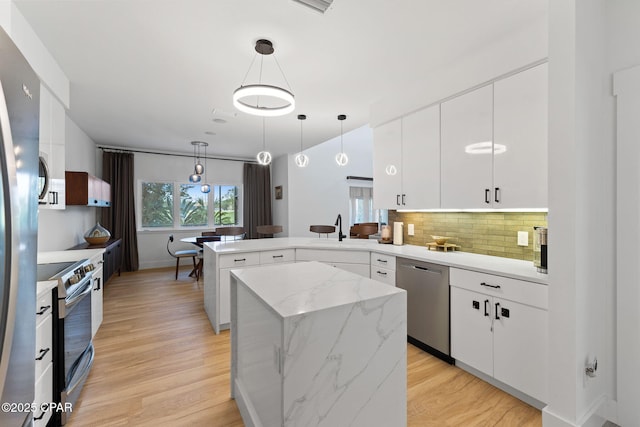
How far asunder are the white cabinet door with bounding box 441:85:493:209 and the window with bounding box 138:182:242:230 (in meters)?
5.68

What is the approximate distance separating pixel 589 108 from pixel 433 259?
1452mm

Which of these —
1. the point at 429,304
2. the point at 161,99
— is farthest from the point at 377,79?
the point at 161,99

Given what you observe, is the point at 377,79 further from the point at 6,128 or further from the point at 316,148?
the point at 316,148

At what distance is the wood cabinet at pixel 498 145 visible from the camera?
84.7 inches

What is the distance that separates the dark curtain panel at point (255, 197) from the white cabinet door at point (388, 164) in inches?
168

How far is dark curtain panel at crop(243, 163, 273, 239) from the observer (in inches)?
287

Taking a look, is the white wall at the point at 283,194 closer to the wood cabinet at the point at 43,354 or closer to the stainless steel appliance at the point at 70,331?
the stainless steel appliance at the point at 70,331

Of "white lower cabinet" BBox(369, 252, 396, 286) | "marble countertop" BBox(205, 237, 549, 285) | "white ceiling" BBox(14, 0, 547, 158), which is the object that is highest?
"white ceiling" BBox(14, 0, 547, 158)

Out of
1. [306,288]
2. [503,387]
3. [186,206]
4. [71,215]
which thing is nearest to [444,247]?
[503,387]

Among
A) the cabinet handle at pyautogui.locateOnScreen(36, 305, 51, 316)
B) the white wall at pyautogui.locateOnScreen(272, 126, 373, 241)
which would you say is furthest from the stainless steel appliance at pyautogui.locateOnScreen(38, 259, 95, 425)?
the white wall at pyautogui.locateOnScreen(272, 126, 373, 241)

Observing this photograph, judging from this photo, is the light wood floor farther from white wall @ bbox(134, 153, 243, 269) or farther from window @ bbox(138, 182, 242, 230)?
window @ bbox(138, 182, 242, 230)

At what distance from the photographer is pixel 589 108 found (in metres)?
1.69

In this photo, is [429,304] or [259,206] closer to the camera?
[429,304]

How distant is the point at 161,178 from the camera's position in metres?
6.61
